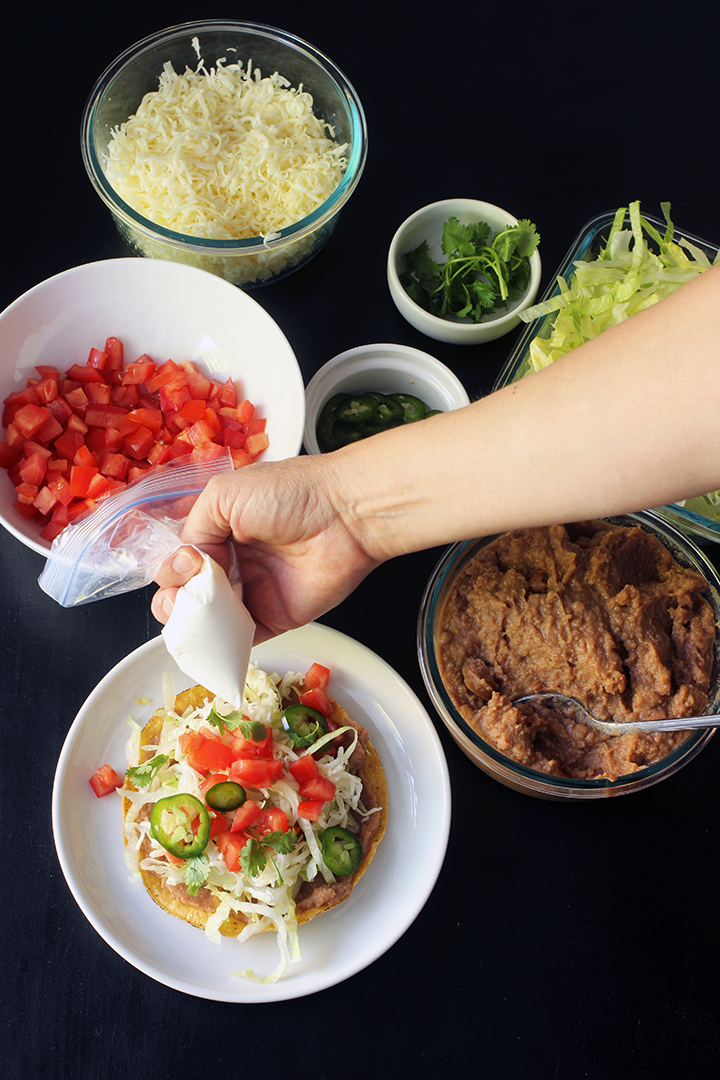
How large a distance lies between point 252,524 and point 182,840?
634 mm

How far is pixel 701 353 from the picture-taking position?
1.19m

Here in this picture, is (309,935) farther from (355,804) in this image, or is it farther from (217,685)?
(217,685)

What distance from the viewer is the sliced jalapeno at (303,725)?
175cm

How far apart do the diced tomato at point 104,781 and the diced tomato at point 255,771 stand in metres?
0.28

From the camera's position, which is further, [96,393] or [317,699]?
[96,393]

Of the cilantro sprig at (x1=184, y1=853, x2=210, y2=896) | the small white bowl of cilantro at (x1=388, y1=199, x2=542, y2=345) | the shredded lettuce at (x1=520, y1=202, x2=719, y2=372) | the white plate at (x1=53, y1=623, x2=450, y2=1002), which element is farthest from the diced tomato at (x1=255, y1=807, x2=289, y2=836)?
the small white bowl of cilantro at (x1=388, y1=199, x2=542, y2=345)

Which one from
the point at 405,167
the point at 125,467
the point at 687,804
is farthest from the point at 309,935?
the point at 405,167

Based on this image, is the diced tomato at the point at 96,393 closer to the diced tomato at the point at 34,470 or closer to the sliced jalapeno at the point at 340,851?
the diced tomato at the point at 34,470

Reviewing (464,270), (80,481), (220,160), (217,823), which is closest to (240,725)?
(217,823)

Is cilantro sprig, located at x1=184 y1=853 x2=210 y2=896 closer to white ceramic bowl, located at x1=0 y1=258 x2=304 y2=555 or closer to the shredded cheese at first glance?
white ceramic bowl, located at x1=0 y1=258 x2=304 y2=555

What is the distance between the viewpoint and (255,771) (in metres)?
1.67

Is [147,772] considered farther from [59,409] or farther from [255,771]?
[59,409]

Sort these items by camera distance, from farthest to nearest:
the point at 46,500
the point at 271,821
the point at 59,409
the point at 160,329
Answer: the point at 160,329, the point at 59,409, the point at 46,500, the point at 271,821

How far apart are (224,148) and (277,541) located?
1017 mm
